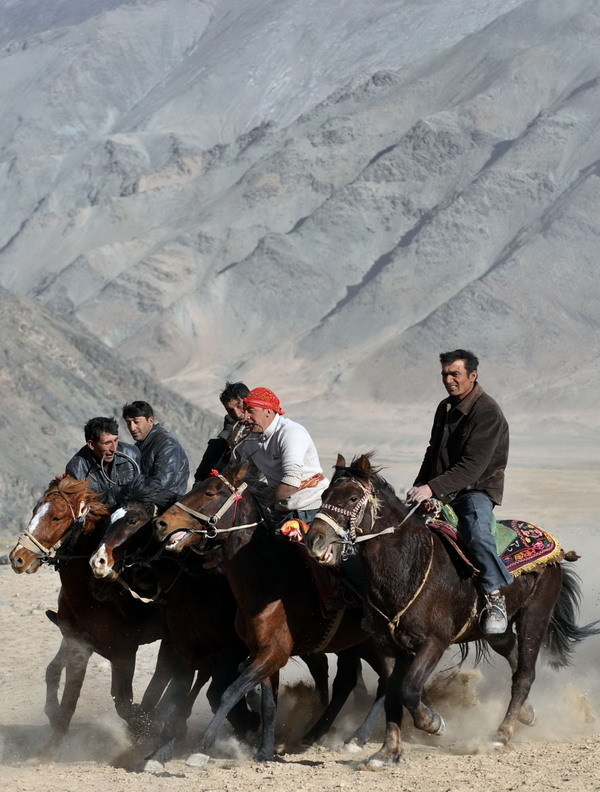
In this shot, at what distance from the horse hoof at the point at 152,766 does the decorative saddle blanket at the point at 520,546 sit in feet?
8.85

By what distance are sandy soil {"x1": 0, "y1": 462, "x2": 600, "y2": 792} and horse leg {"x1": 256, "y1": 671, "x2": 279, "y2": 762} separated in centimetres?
15

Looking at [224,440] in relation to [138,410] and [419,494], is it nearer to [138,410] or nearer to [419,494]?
[138,410]

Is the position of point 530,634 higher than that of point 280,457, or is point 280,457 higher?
point 280,457

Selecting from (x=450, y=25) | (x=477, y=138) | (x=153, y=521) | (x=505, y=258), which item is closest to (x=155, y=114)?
(x=450, y=25)

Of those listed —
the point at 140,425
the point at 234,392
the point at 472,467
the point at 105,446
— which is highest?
the point at 234,392

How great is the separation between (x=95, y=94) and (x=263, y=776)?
145m

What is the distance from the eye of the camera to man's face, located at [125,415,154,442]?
33.0 ft

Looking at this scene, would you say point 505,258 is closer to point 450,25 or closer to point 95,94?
point 450,25

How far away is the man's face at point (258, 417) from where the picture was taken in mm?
9227

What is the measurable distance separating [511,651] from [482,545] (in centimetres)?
145

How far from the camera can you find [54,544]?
29.9 feet

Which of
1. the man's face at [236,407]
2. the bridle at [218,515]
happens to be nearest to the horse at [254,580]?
the bridle at [218,515]

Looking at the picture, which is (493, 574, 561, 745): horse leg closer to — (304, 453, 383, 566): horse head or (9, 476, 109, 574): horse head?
(304, 453, 383, 566): horse head

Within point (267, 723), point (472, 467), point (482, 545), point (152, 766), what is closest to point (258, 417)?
point (472, 467)
